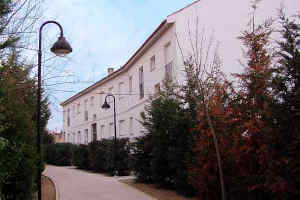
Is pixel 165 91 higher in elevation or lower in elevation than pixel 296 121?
higher

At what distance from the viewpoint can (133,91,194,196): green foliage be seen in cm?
1152

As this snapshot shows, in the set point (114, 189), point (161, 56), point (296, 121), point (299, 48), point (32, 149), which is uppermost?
point (161, 56)

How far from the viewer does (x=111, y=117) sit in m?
29.4

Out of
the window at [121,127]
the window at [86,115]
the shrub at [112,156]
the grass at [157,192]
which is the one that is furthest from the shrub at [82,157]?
the window at [86,115]

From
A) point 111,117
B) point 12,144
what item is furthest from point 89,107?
point 12,144

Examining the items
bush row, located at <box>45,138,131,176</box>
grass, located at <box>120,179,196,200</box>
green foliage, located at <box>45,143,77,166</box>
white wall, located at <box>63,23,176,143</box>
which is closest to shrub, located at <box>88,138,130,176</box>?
bush row, located at <box>45,138,131,176</box>

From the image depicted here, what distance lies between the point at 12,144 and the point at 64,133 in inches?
1628

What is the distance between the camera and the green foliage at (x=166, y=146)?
454 inches

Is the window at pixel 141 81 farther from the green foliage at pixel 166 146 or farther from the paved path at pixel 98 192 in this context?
the paved path at pixel 98 192

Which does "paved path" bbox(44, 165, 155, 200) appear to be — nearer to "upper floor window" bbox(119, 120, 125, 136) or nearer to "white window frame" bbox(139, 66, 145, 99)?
"white window frame" bbox(139, 66, 145, 99)

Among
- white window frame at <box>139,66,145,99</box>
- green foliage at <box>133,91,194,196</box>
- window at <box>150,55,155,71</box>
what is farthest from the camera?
white window frame at <box>139,66,145,99</box>

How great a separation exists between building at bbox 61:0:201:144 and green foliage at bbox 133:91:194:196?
1.26m

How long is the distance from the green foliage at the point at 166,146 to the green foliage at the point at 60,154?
15513 mm

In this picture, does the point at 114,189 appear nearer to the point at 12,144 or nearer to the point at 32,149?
the point at 32,149
